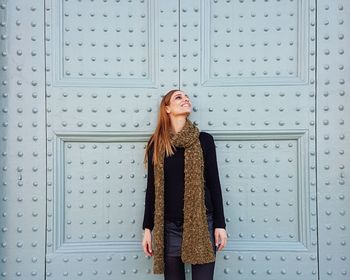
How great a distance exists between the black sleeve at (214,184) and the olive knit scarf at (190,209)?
0.05 metres

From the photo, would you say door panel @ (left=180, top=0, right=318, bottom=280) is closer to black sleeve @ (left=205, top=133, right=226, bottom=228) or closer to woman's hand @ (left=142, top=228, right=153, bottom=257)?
black sleeve @ (left=205, top=133, right=226, bottom=228)

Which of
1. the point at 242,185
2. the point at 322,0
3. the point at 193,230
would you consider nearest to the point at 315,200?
the point at 242,185

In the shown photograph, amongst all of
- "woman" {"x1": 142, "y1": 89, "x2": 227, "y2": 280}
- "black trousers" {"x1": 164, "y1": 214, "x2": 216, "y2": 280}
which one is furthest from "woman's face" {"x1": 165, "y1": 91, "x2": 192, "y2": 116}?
"black trousers" {"x1": 164, "y1": 214, "x2": 216, "y2": 280}

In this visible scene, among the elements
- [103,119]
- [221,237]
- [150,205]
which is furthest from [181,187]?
[103,119]

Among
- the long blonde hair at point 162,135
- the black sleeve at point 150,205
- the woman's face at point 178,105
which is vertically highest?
the woman's face at point 178,105

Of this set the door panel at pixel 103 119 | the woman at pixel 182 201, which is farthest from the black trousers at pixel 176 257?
the door panel at pixel 103 119

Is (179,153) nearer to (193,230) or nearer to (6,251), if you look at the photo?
(193,230)

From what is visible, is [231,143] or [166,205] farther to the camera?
[231,143]

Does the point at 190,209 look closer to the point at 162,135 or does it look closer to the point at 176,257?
the point at 176,257

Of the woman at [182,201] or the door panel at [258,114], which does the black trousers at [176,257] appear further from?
the door panel at [258,114]

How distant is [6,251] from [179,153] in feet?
3.58

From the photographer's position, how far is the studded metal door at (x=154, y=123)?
2.18m

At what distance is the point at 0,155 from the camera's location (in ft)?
7.16

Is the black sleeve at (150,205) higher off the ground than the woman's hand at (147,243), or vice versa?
the black sleeve at (150,205)
